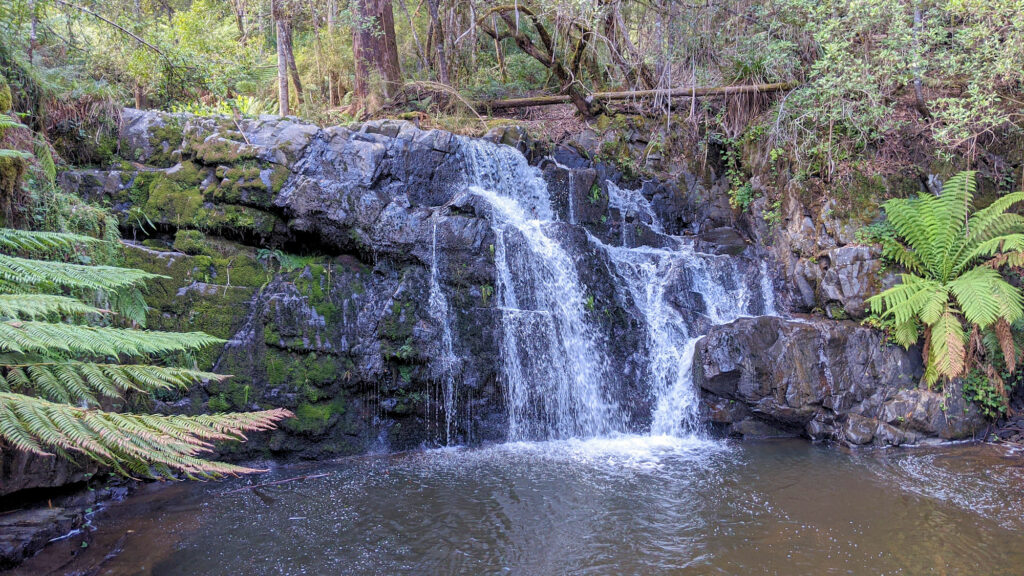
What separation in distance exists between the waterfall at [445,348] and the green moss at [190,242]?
2.74 meters

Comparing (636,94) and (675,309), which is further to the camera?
(636,94)

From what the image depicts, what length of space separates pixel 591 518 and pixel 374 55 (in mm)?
9022

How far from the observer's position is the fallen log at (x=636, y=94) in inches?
396

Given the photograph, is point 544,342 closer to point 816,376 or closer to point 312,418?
point 312,418

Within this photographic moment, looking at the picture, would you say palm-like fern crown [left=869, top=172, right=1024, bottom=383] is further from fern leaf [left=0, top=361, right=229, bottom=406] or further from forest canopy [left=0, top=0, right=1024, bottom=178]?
fern leaf [left=0, top=361, right=229, bottom=406]

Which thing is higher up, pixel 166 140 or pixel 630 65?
pixel 630 65

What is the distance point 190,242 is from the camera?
696 cm

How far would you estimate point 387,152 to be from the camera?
8.12 meters

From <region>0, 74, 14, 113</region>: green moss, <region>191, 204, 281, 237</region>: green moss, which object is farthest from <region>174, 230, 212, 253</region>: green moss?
<region>0, 74, 14, 113</region>: green moss

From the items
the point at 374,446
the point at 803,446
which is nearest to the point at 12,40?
the point at 374,446

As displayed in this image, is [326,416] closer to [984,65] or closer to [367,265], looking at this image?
[367,265]

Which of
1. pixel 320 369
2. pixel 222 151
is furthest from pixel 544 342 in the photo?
pixel 222 151

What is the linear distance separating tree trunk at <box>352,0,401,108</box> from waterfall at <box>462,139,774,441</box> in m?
2.72

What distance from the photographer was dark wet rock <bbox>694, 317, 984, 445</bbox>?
23.6 ft
